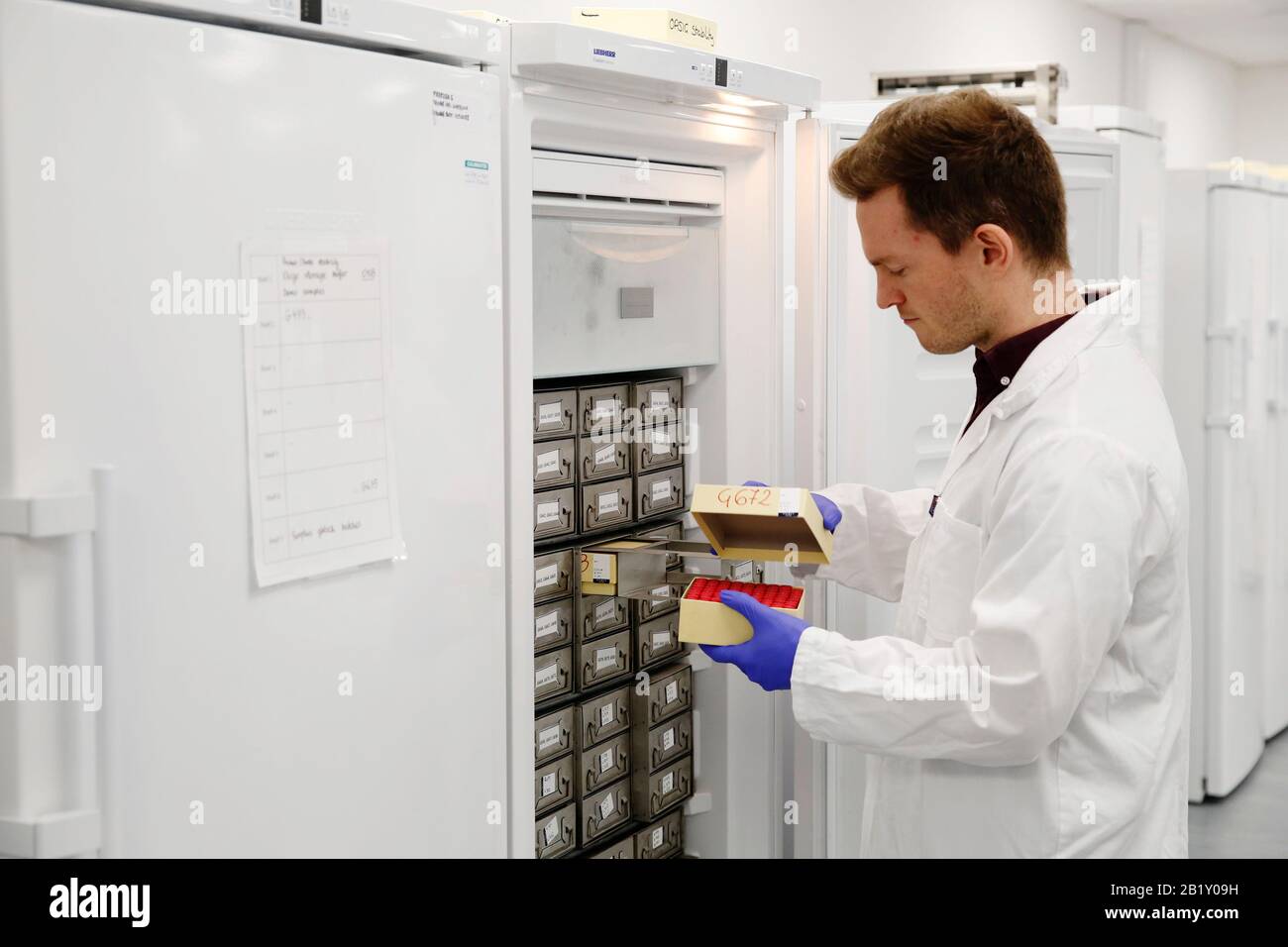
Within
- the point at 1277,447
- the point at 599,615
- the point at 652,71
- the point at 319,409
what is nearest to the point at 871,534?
the point at 599,615

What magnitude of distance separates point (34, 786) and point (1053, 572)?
1.06 meters

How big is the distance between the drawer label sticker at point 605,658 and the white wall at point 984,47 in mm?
1345

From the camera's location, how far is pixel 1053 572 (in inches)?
55.7

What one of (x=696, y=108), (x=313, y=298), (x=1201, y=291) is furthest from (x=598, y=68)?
(x=1201, y=291)

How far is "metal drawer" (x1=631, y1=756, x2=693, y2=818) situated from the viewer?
222cm

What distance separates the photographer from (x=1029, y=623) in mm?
1417

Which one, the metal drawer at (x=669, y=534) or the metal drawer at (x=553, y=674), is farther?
the metal drawer at (x=669, y=534)

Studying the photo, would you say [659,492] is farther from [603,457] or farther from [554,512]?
[554,512]

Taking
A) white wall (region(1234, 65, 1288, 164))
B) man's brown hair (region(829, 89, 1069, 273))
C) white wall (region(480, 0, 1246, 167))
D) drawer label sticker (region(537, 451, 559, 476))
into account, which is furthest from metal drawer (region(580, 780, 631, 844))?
white wall (region(1234, 65, 1288, 164))

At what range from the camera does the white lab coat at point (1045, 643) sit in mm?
1434

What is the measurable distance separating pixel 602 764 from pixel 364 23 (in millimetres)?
1249

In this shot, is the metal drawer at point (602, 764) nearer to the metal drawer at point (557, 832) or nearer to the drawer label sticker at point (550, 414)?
the metal drawer at point (557, 832)
